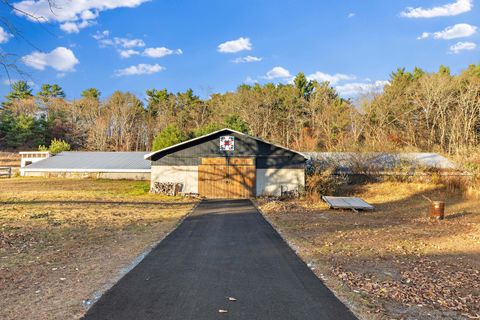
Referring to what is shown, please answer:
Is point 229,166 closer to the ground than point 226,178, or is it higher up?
higher up

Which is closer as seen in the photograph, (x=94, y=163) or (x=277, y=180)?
(x=277, y=180)

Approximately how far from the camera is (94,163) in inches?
1436

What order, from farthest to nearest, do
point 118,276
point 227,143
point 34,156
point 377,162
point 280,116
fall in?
point 280,116, point 34,156, point 377,162, point 227,143, point 118,276

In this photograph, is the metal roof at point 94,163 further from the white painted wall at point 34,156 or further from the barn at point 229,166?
the barn at point 229,166

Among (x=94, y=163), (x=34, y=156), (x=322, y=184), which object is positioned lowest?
(x=322, y=184)

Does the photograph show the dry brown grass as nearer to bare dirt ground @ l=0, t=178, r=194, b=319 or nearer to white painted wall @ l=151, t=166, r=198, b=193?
white painted wall @ l=151, t=166, r=198, b=193

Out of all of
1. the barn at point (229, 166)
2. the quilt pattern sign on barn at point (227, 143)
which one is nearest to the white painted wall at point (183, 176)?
the barn at point (229, 166)

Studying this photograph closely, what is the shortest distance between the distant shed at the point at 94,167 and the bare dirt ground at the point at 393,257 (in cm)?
1982

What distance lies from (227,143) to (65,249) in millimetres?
17262

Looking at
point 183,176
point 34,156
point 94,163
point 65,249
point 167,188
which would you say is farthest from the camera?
point 34,156

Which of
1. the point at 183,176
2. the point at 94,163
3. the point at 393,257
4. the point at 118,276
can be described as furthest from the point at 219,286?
the point at 94,163

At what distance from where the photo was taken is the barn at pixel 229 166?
82.0 feet

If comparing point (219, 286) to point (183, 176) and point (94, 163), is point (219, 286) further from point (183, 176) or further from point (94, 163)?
point (94, 163)

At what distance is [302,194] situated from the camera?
2380 centimetres
